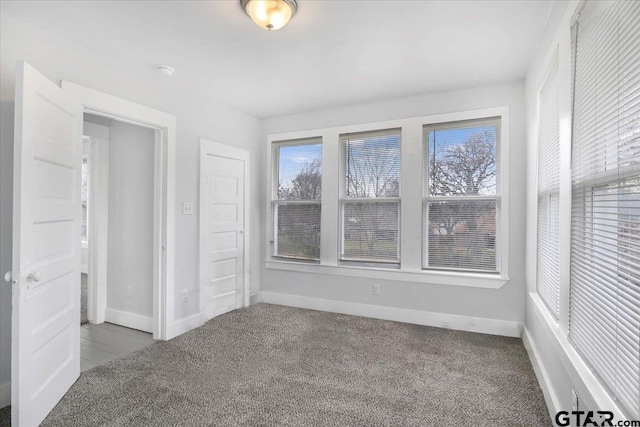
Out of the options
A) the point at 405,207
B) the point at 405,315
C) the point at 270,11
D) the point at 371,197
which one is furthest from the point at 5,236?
the point at 405,315

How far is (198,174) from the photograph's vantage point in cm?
362

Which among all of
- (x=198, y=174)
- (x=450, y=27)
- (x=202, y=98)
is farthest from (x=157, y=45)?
(x=450, y=27)

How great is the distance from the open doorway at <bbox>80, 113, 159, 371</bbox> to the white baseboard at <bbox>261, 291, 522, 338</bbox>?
5.22ft

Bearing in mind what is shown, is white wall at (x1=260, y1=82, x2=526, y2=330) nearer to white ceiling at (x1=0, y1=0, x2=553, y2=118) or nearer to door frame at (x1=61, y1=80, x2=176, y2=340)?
white ceiling at (x1=0, y1=0, x2=553, y2=118)

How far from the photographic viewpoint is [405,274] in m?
3.73

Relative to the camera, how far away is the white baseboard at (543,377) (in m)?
1.94

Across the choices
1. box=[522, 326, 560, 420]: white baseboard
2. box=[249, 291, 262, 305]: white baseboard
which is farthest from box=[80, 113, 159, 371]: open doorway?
box=[522, 326, 560, 420]: white baseboard

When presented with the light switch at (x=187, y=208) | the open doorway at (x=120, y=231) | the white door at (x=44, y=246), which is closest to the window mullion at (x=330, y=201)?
the light switch at (x=187, y=208)

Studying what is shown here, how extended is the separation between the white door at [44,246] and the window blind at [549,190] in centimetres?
310

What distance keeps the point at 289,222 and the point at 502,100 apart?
9.25 ft

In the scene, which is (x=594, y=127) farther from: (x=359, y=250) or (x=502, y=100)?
(x=359, y=250)

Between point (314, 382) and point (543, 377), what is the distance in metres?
1.57

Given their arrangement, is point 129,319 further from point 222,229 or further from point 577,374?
point 577,374

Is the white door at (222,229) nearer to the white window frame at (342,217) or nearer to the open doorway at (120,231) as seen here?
the open doorway at (120,231)
